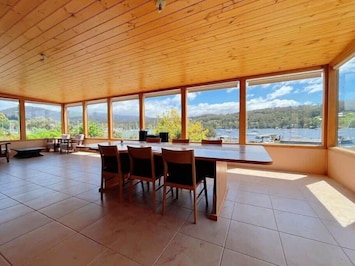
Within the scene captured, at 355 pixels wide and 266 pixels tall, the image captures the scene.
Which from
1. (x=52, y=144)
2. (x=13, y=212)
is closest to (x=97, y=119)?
(x=52, y=144)

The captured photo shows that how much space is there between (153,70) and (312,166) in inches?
171

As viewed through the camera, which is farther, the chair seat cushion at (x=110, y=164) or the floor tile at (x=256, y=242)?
the chair seat cushion at (x=110, y=164)

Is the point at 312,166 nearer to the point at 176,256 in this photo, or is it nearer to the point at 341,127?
the point at 341,127

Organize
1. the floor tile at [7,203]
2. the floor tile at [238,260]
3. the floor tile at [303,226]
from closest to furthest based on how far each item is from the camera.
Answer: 1. the floor tile at [238,260]
2. the floor tile at [303,226]
3. the floor tile at [7,203]

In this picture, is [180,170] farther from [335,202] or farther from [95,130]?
[95,130]

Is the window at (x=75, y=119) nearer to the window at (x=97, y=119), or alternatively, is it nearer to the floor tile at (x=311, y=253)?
the window at (x=97, y=119)

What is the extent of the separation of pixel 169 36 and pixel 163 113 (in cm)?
356

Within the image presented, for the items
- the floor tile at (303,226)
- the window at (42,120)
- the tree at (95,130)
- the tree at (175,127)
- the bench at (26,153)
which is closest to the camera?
the floor tile at (303,226)

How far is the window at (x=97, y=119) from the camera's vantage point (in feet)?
24.0

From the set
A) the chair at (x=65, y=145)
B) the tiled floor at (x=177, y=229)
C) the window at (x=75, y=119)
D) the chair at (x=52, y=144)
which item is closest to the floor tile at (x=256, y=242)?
the tiled floor at (x=177, y=229)

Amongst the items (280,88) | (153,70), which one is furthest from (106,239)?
(280,88)

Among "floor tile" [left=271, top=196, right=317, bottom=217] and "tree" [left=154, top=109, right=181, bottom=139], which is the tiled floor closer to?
"floor tile" [left=271, top=196, right=317, bottom=217]

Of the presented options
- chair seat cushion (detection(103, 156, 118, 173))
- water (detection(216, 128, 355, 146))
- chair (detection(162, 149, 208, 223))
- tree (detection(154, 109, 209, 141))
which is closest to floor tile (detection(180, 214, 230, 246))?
chair (detection(162, 149, 208, 223))

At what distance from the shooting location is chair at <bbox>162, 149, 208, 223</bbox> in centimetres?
196
